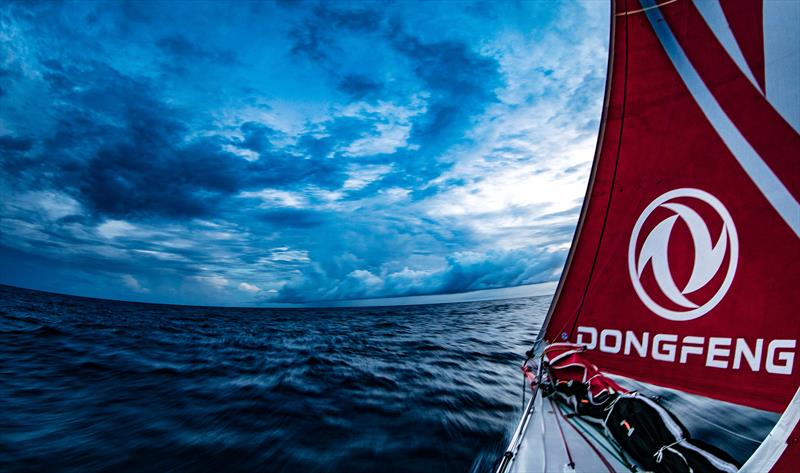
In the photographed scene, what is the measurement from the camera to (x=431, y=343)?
1134 centimetres

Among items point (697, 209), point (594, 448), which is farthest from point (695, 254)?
point (594, 448)

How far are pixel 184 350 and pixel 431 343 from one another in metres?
8.25

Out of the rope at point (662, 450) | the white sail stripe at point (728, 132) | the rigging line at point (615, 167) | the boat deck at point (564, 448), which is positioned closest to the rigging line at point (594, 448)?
the boat deck at point (564, 448)

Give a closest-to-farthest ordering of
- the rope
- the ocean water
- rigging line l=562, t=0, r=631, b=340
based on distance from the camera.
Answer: the rope → rigging line l=562, t=0, r=631, b=340 → the ocean water

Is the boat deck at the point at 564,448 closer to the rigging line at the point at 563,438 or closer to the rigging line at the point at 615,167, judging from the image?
the rigging line at the point at 563,438

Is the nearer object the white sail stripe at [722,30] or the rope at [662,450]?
the rope at [662,450]

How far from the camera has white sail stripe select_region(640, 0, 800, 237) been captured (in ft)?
7.86

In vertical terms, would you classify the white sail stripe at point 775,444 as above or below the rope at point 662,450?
above

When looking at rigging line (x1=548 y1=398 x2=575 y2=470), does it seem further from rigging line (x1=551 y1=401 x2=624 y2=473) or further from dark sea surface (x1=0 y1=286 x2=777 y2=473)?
dark sea surface (x1=0 y1=286 x2=777 y2=473)

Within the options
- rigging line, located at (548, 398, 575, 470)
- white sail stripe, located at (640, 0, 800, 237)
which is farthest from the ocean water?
white sail stripe, located at (640, 0, 800, 237)

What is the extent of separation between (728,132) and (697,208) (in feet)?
2.17

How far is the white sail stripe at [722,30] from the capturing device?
101 inches

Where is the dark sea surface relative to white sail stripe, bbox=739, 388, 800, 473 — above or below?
below

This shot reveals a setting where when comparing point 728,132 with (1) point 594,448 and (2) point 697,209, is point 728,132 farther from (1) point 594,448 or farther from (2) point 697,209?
(1) point 594,448
